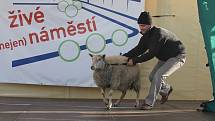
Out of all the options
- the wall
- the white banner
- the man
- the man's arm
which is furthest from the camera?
the wall

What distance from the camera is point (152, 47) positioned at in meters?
10.1

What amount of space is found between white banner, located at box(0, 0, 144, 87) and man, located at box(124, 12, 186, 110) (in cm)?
175

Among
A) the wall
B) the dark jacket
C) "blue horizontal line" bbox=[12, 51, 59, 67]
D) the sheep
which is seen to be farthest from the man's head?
"blue horizontal line" bbox=[12, 51, 59, 67]

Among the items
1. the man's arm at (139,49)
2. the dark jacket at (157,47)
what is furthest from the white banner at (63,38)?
the dark jacket at (157,47)

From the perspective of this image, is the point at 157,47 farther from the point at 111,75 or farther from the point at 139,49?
the point at 111,75

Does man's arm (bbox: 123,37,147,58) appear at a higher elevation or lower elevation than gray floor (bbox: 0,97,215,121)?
higher

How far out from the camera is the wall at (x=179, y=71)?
12.3m

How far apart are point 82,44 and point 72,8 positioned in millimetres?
865

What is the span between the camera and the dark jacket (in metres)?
10.1

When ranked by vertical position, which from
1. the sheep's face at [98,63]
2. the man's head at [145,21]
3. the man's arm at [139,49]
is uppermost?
the man's head at [145,21]

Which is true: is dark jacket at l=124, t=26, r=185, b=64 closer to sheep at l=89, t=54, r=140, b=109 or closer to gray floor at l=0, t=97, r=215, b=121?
sheep at l=89, t=54, r=140, b=109

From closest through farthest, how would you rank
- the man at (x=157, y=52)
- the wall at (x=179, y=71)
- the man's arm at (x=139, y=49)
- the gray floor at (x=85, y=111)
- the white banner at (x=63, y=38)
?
the gray floor at (x=85, y=111)
the man at (x=157, y=52)
the man's arm at (x=139, y=49)
the white banner at (x=63, y=38)
the wall at (x=179, y=71)

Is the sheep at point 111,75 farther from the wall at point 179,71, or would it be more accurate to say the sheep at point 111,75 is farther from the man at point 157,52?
the wall at point 179,71

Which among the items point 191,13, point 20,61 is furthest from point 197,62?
point 20,61
